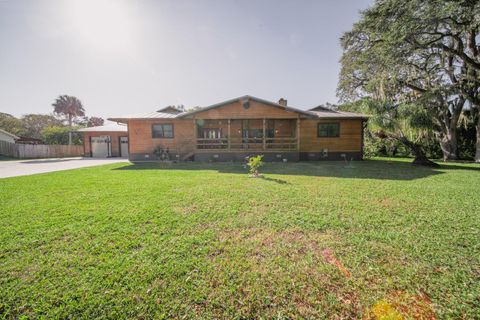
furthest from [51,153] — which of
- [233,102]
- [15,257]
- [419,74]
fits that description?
[419,74]

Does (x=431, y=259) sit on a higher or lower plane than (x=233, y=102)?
lower

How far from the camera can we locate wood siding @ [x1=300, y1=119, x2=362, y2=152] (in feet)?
45.8

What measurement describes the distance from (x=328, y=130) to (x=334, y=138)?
0.76 metres

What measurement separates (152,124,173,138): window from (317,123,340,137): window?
11432 millimetres

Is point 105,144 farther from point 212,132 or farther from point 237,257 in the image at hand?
point 237,257

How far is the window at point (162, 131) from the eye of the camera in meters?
14.4

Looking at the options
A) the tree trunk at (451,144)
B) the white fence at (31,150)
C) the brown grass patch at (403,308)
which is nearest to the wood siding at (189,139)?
the tree trunk at (451,144)

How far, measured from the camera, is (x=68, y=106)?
37625mm

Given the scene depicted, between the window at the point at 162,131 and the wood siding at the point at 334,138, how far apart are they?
400 inches

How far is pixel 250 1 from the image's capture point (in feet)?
35.2

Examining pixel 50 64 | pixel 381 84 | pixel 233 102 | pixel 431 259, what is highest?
pixel 50 64

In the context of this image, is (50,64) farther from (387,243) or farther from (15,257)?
(387,243)

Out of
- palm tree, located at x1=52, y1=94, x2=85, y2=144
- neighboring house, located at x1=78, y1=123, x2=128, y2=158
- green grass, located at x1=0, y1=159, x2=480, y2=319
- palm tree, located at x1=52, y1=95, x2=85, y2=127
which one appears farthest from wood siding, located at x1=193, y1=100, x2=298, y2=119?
palm tree, located at x1=52, y1=95, x2=85, y2=127

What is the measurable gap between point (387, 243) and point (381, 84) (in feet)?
52.5
